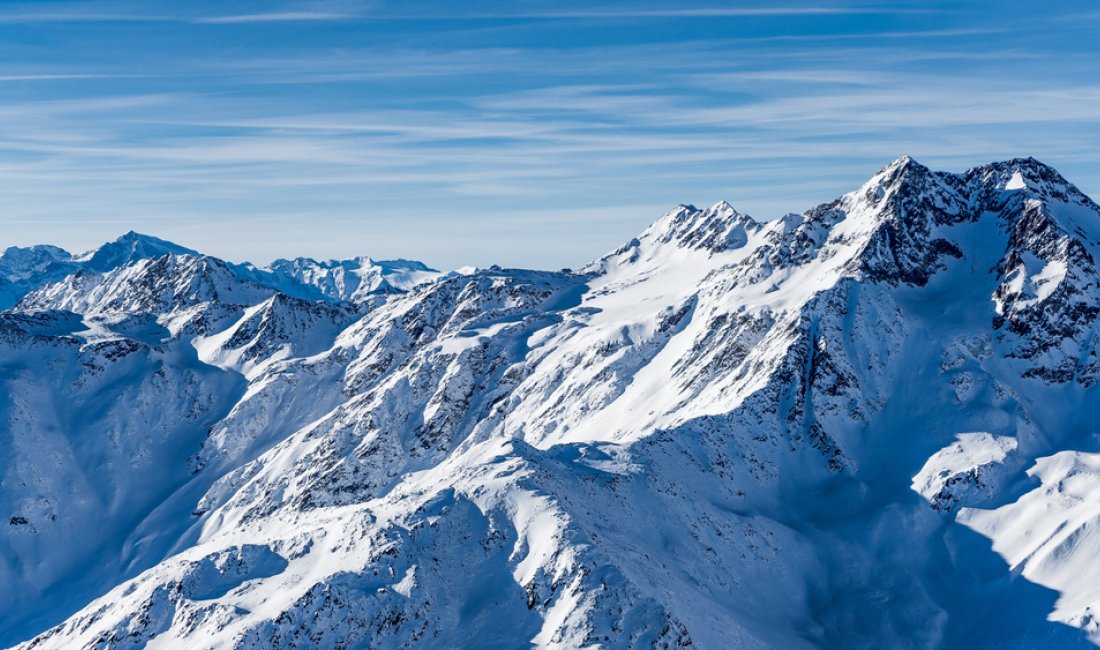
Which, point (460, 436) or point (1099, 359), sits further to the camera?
point (460, 436)

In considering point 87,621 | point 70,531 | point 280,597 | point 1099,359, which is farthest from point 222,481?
point 1099,359

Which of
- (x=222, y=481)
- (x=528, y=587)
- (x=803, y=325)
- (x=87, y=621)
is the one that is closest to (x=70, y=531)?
(x=222, y=481)

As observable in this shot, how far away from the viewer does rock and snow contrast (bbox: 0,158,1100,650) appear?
9131cm

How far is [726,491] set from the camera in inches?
4862

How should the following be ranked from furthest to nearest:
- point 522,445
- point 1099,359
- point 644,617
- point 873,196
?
point 873,196
point 1099,359
point 522,445
point 644,617

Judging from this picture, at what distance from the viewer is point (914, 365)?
144m

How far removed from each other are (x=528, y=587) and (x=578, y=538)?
687cm

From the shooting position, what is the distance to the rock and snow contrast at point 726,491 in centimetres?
9131

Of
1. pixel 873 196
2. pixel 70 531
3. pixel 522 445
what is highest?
pixel 873 196

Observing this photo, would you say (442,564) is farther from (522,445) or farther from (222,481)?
(222,481)

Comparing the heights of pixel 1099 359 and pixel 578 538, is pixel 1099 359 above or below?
above

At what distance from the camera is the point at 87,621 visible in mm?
98812

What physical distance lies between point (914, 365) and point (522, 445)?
67713 millimetres

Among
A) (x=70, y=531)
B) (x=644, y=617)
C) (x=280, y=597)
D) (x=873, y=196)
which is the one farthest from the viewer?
(x=70, y=531)
